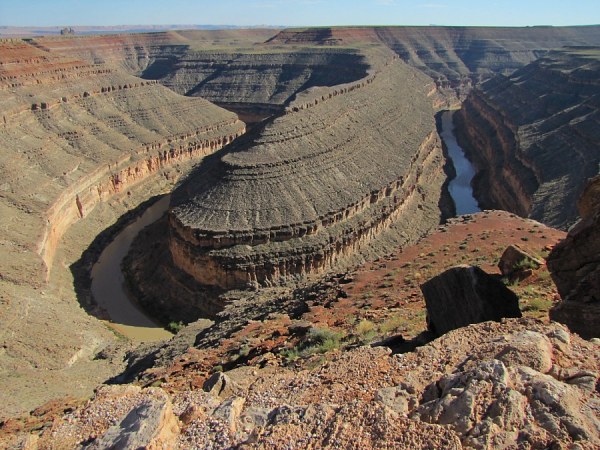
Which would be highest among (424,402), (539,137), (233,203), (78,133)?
(424,402)

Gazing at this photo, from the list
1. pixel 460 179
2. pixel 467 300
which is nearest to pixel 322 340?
pixel 467 300

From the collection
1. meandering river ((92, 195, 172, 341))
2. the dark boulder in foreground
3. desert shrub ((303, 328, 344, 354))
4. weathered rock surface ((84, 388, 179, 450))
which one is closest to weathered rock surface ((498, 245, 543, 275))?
the dark boulder in foreground

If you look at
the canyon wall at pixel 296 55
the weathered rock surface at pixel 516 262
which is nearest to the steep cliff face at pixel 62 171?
the weathered rock surface at pixel 516 262

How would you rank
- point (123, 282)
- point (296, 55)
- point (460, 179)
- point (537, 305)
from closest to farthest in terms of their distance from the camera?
point (537, 305) < point (123, 282) < point (460, 179) < point (296, 55)

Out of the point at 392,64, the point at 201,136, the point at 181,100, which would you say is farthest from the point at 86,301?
the point at 392,64

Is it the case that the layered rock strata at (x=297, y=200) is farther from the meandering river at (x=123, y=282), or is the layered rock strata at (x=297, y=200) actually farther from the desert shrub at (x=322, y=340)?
the desert shrub at (x=322, y=340)

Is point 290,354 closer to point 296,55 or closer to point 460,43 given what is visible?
point 296,55

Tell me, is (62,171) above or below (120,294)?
above
